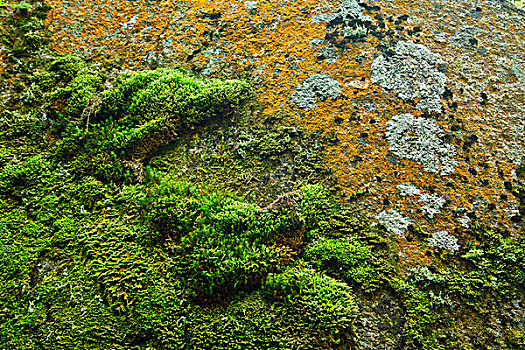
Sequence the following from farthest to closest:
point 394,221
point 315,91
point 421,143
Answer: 1. point 315,91
2. point 421,143
3. point 394,221

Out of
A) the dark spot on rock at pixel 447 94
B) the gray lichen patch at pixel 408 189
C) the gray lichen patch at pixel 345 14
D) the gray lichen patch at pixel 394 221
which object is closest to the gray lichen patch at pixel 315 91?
the gray lichen patch at pixel 345 14

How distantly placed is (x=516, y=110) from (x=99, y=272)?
18.3 feet

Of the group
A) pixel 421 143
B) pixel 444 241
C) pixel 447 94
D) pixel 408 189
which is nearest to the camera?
pixel 444 241

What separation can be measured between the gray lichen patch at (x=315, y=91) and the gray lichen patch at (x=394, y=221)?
1.77 m

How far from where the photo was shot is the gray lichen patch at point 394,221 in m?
3.75

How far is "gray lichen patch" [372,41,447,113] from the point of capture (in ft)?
15.0

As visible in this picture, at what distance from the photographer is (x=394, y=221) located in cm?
381

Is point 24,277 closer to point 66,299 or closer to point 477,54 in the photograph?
point 66,299

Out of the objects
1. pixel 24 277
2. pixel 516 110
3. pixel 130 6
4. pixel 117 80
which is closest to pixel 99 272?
pixel 24 277

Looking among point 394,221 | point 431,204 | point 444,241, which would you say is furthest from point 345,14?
point 444,241

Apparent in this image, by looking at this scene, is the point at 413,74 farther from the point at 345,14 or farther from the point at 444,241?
the point at 444,241

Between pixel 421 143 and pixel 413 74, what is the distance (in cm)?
115

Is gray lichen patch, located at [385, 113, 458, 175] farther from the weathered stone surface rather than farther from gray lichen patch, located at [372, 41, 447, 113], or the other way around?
gray lichen patch, located at [372, 41, 447, 113]

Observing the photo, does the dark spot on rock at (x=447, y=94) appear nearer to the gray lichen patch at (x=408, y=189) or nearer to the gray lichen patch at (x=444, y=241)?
the gray lichen patch at (x=408, y=189)
